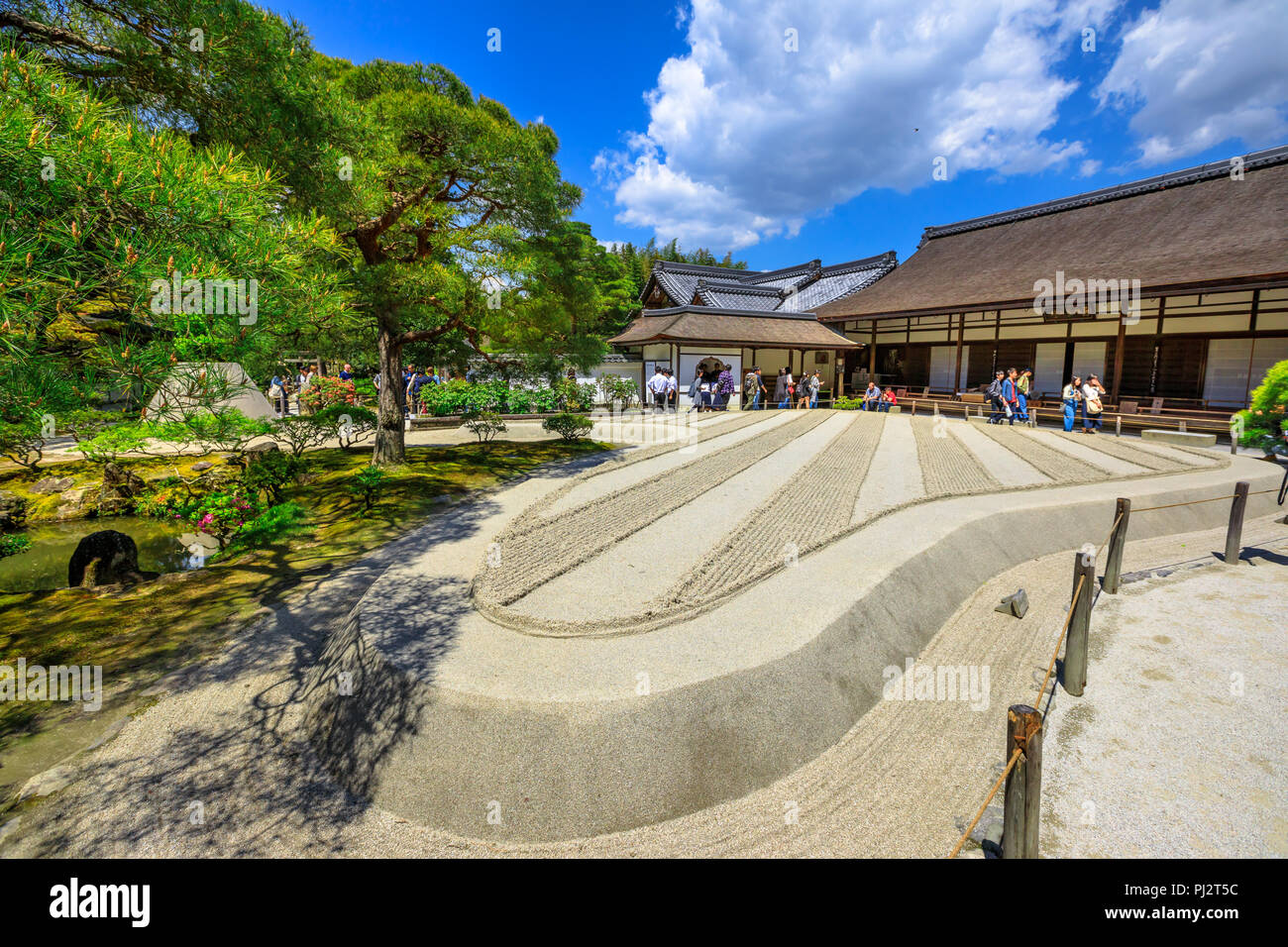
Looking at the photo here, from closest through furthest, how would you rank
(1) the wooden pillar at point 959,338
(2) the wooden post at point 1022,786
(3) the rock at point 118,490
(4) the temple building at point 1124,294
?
(2) the wooden post at point 1022,786
(3) the rock at point 118,490
(4) the temple building at point 1124,294
(1) the wooden pillar at point 959,338

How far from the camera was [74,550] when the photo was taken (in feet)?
22.9

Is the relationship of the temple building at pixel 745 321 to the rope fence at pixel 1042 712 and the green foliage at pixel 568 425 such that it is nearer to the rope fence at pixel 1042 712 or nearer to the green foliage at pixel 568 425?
the green foliage at pixel 568 425

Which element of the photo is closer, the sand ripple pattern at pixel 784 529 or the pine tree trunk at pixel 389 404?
the sand ripple pattern at pixel 784 529

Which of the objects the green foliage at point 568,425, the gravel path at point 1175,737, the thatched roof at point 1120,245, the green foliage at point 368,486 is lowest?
the gravel path at point 1175,737

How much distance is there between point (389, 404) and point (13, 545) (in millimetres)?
5138

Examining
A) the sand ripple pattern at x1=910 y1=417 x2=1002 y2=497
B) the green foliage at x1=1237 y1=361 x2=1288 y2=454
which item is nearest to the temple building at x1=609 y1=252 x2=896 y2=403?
the sand ripple pattern at x1=910 y1=417 x2=1002 y2=497

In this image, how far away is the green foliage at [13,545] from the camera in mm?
6957

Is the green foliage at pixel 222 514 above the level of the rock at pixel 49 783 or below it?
above

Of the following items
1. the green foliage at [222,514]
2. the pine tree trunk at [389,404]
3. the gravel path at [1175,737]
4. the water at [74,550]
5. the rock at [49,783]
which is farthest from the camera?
the pine tree trunk at [389,404]

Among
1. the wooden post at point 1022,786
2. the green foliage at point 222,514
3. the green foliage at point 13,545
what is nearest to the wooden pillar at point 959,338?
the wooden post at point 1022,786

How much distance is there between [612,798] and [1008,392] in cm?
1855

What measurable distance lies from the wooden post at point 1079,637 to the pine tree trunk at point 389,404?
10.1 m

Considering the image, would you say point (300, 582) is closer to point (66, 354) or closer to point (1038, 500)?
point (66, 354)
